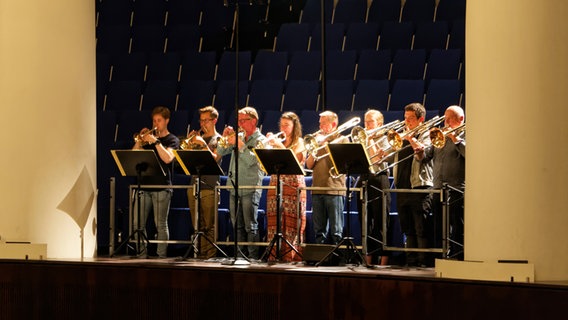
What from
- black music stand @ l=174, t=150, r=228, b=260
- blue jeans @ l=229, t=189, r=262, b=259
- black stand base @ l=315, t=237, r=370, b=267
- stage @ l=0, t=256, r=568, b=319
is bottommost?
stage @ l=0, t=256, r=568, b=319

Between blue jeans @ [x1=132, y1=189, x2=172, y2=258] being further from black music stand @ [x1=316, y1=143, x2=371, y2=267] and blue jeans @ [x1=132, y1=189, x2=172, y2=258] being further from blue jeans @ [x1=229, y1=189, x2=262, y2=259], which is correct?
black music stand @ [x1=316, y1=143, x2=371, y2=267]

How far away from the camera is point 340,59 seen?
8570 mm

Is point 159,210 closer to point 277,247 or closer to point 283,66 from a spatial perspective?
point 277,247

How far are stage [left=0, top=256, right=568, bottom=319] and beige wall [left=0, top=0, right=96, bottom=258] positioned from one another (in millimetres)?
340

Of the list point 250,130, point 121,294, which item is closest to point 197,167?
point 250,130

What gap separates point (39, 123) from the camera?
5.62 m

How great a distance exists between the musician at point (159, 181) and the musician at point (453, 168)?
70.0 inches

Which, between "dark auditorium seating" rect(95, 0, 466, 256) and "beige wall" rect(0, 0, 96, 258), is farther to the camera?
"dark auditorium seating" rect(95, 0, 466, 256)

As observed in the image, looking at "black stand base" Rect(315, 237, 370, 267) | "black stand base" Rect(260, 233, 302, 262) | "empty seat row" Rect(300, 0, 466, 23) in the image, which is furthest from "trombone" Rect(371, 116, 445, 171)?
"empty seat row" Rect(300, 0, 466, 23)

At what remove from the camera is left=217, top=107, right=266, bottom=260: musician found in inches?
253

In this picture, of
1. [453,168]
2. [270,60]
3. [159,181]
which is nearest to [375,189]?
[453,168]

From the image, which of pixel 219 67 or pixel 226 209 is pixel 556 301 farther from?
pixel 219 67

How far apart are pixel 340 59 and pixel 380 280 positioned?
4.33 m

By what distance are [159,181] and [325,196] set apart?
1196 mm
